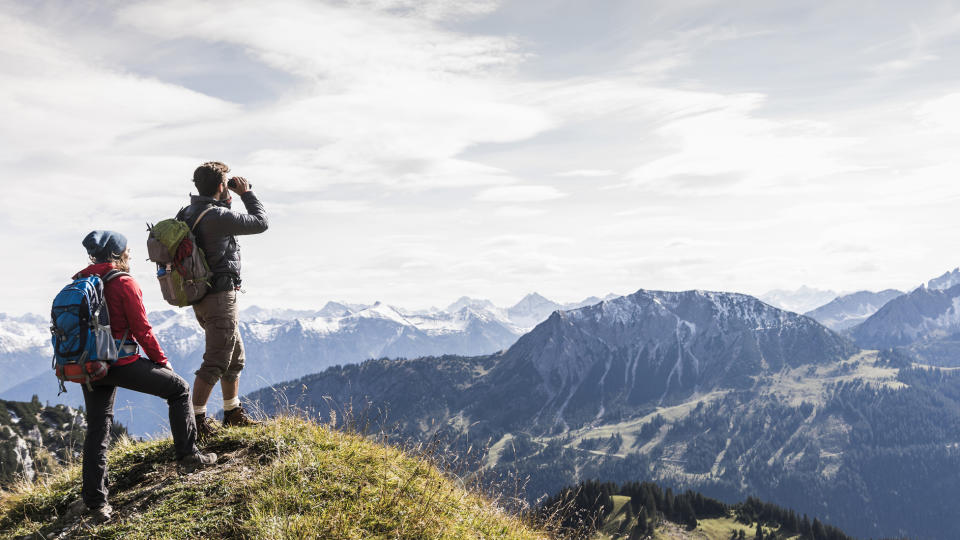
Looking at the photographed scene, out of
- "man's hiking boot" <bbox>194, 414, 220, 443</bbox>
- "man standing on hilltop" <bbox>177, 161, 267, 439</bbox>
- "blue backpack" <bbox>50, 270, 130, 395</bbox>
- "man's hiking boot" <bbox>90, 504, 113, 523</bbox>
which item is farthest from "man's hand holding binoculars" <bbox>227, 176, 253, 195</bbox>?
"man's hiking boot" <bbox>90, 504, 113, 523</bbox>

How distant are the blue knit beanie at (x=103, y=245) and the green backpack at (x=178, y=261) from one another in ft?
1.53

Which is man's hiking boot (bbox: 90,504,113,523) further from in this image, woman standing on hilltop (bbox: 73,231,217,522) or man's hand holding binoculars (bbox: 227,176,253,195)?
man's hand holding binoculars (bbox: 227,176,253,195)

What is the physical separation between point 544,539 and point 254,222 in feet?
24.9

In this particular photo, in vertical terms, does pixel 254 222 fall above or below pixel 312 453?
above

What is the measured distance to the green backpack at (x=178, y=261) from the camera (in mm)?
9031

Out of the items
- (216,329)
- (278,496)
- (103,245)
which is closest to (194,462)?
(216,329)

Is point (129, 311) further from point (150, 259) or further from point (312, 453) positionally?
point (312, 453)

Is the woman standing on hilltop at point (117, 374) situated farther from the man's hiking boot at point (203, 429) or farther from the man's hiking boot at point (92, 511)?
the man's hiking boot at point (203, 429)

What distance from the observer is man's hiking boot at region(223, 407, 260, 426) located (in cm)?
1046

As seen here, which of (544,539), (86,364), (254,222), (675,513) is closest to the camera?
(86,364)

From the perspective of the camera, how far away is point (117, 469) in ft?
31.6

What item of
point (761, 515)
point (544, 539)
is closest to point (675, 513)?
point (761, 515)

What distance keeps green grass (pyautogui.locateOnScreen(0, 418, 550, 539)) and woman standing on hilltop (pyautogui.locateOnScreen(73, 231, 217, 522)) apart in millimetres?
582

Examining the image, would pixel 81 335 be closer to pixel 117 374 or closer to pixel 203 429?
pixel 117 374
